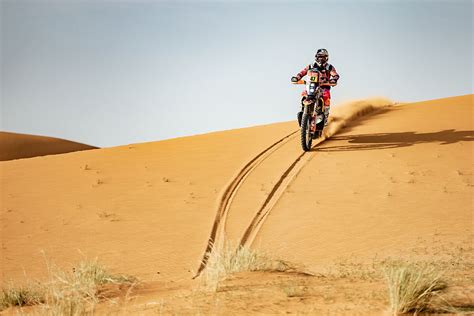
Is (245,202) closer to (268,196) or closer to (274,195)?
(268,196)

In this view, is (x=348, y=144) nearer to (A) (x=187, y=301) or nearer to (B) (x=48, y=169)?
(B) (x=48, y=169)

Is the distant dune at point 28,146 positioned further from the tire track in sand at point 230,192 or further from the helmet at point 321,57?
the helmet at point 321,57

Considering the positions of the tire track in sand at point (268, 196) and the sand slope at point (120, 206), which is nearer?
the sand slope at point (120, 206)

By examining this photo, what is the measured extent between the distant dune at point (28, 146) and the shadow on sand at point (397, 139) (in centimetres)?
3480

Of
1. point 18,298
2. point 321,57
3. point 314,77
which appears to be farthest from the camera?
point 321,57

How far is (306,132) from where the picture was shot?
14.0m

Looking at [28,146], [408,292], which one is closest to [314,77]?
[408,292]

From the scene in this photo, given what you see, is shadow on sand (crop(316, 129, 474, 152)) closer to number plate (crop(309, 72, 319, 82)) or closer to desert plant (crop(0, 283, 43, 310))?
number plate (crop(309, 72, 319, 82))

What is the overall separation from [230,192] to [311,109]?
3292 millimetres

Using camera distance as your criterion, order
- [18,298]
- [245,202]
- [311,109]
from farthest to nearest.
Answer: [311,109]
[245,202]
[18,298]

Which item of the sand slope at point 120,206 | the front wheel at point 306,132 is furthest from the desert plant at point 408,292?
the front wheel at point 306,132

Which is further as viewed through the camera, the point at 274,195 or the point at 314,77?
the point at 314,77

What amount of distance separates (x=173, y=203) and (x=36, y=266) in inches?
139

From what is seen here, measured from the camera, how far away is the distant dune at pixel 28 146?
4456 centimetres
